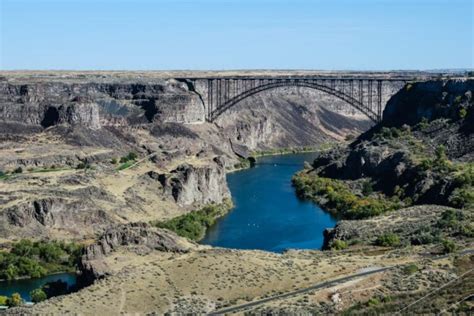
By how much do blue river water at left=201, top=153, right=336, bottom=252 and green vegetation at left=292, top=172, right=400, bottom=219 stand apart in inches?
47.6

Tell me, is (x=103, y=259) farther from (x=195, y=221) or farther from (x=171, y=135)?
(x=171, y=135)

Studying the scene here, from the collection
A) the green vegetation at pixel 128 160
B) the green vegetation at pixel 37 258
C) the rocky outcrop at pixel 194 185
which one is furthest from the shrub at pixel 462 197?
the green vegetation at pixel 128 160

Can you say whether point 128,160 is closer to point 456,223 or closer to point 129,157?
point 129,157

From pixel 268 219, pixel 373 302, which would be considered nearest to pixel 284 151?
pixel 268 219

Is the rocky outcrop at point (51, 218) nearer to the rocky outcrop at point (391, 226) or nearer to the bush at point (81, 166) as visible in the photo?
the bush at point (81, 166)

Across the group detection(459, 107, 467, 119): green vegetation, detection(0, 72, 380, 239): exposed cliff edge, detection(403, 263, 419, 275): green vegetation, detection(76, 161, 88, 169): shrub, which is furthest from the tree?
detection(459, 107, 467, 119): green vegetation

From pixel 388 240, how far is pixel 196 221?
26932 mm

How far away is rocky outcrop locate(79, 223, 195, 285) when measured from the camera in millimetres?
57438

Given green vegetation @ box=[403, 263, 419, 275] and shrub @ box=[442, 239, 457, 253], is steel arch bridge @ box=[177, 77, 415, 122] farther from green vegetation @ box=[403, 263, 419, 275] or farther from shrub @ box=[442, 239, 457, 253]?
green vegetation @ box=[403, 263, 419, 275]

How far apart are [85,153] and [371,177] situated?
3677cm

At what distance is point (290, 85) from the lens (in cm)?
14212

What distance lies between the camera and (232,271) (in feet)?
178

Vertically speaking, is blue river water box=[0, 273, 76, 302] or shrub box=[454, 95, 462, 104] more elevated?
shrub box=[454, 95, 462, 104]

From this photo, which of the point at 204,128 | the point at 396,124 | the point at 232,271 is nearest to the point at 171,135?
the point at 204,128
